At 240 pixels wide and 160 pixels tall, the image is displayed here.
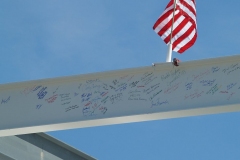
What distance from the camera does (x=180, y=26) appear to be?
10.6 m

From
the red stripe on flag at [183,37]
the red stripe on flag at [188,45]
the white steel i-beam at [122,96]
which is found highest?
the red stripe on flag at [183,37]

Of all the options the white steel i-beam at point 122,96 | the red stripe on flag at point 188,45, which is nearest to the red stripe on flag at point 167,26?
the red stripe on flag at point 188,45

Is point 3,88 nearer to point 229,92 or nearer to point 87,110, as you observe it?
point 87,110

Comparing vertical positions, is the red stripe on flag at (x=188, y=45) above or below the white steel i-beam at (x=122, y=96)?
above

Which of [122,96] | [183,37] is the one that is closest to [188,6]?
[183,37]

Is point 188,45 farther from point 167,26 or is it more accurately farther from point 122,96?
point 122,96

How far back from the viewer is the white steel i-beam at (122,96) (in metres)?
9.68

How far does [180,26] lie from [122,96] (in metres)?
1.33

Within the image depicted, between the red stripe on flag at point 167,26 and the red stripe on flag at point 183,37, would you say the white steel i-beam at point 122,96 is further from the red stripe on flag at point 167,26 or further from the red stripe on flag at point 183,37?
the red stripe on flag at point 167,26

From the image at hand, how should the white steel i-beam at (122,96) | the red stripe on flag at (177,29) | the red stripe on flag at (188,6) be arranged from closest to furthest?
the white steel i-beam at (122,96)
the red stripe on flag at (177,29)
the red stripe on flag at (188,6)

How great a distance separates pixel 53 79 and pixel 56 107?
402 mm

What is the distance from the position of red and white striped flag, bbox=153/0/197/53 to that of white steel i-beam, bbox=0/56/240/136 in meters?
0.73

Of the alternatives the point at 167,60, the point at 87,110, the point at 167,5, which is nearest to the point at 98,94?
the point at 87,110

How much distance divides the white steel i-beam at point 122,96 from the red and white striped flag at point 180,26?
2.39ft
